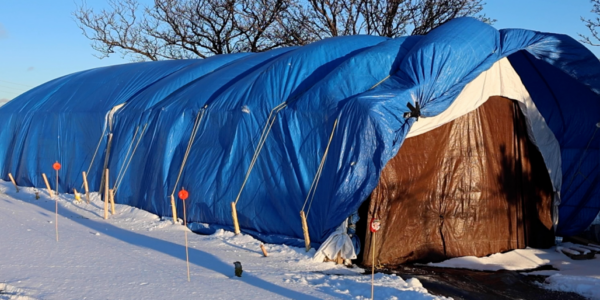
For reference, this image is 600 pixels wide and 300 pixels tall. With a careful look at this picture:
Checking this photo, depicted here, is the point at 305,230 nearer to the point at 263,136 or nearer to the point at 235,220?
the point at 235,220

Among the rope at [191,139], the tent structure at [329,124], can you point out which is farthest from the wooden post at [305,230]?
the rope at [191,139]

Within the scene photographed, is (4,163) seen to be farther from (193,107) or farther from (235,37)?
(235,37)

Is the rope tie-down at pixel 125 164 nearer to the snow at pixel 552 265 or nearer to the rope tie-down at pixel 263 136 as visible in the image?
the rope tie-down at pixel 263 136

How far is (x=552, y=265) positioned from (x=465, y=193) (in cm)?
184

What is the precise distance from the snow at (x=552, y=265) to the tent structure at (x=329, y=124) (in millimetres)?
579

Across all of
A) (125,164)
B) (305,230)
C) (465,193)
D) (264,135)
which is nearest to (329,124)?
(264,135)

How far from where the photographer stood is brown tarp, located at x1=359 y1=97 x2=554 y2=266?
9766 millimetres

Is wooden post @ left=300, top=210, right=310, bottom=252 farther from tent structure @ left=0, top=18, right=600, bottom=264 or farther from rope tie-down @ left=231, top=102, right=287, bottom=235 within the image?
rope tie-down @ left=231, top=102, right=287, bottom=235

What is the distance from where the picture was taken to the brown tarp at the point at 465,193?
9.77 meters

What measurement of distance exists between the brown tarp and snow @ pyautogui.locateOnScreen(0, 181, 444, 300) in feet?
4.43

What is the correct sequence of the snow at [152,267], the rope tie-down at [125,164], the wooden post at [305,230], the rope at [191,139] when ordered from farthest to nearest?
the rope tie-down at [125,164] < the rope at [191,139] < the wooden post at [305,230] < the snow at [152,267]

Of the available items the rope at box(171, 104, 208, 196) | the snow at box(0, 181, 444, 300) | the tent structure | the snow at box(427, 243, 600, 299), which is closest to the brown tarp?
the tent structure

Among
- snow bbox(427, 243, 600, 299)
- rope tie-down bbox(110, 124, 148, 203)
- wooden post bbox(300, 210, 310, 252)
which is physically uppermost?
rope tie-down bbox(110, 124, 148, 203)

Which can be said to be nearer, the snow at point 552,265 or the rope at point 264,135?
the snow at point 552,265
